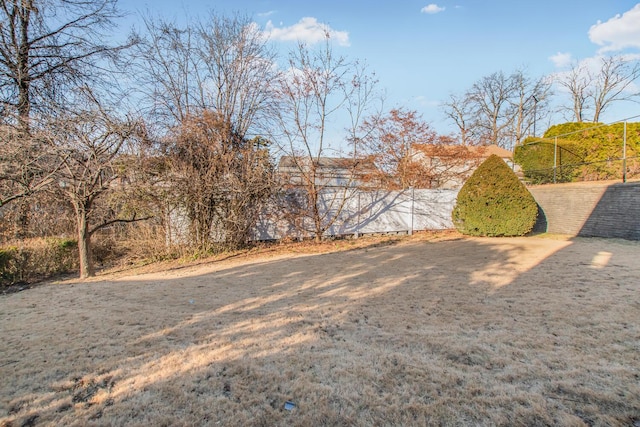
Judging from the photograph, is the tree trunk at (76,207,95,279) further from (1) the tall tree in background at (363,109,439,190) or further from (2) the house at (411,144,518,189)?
(2) the house at (411,144,518,189)

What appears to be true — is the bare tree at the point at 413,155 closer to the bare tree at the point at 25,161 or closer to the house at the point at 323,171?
the house at the point at 323,171

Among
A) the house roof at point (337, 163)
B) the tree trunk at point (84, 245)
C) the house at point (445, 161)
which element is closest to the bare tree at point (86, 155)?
the tree trunk at point (84, 245)

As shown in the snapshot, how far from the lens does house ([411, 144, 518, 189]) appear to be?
14.6m

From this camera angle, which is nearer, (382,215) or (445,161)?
(382,215)

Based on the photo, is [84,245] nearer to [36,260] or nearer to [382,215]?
[36,260]

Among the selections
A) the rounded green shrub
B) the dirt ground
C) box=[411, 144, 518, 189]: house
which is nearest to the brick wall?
the rounded green shrub

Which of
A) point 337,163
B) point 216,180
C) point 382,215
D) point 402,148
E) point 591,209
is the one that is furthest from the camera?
point 402,148

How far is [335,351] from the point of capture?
246 cm

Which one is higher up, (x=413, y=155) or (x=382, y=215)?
(x=413, y=155)

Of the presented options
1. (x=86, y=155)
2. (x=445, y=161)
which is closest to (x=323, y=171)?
(x=86, y=155)

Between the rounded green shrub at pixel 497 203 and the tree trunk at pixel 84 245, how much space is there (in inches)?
394

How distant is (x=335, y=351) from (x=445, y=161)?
14372 millimetres

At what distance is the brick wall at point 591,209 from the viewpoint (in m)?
7.80

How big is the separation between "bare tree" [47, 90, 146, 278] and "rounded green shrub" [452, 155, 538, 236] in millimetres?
9264
